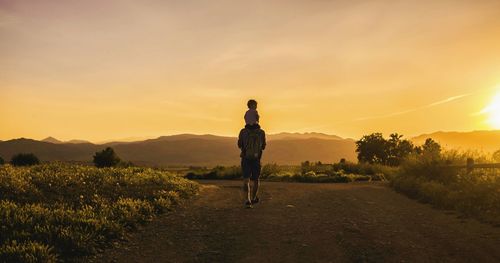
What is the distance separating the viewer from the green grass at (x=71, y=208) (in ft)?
25.0

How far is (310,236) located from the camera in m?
8.84

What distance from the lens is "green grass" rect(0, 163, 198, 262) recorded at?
761 centimetres

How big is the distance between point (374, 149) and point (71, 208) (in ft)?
140

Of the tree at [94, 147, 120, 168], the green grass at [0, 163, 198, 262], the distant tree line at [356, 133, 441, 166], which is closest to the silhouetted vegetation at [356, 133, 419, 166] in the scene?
the distant tree line at [356, 133, 441, 166]

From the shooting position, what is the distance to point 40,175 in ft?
46.3

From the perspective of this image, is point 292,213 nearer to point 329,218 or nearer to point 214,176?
point 329,218

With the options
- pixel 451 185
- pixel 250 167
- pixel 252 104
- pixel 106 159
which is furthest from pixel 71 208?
pixel 106 159

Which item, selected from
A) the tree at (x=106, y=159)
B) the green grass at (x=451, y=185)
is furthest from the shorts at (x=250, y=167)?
the tree at (x=106, y=159)

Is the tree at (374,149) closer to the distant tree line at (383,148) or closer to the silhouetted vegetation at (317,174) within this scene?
the distant tree line at (383,148)

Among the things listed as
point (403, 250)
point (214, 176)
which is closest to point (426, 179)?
point (403, 250)

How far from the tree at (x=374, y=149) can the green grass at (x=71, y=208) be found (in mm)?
35366

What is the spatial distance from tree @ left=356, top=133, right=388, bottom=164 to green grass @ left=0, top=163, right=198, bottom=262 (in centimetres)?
3537

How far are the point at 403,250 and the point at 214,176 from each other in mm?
24353

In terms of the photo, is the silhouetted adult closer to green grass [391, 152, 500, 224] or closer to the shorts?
the shorts
